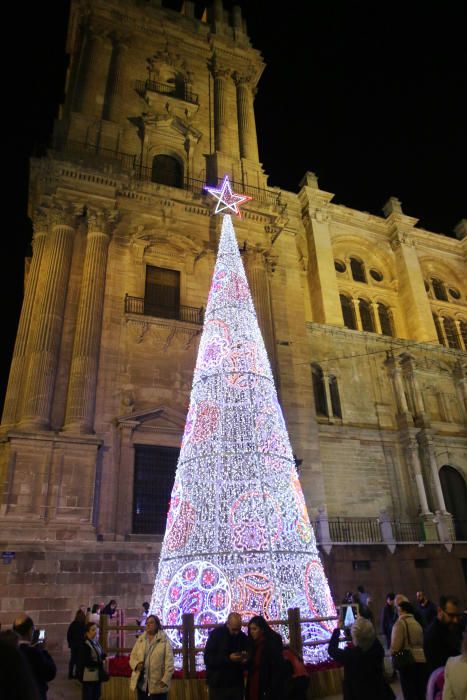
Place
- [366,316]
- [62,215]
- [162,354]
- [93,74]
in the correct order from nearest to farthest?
[162,354] < [62,215] < [93,74] < [366,316]

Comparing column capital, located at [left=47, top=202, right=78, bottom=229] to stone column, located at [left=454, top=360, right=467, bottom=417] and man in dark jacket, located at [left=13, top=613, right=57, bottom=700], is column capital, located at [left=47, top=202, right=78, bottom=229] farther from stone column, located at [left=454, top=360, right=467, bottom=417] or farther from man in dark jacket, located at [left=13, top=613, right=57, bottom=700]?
stone column, located at [left=454, top=360, right=467, bottom=417]

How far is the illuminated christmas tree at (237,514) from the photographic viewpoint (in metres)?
7.62

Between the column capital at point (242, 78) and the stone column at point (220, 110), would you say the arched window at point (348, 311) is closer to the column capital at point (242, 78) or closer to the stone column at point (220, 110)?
the stone column at point (220, 110)

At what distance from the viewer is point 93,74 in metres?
21.8

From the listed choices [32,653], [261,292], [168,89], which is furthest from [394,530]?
[168,89]

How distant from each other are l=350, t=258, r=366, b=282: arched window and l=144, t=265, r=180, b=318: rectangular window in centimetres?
1516

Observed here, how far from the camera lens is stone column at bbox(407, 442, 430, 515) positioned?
20756mm

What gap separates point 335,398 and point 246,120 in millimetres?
13883

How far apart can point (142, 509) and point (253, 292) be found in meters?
8.90

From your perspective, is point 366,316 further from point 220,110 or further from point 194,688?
point 194,688

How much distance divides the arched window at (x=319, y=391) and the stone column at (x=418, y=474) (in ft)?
13.4

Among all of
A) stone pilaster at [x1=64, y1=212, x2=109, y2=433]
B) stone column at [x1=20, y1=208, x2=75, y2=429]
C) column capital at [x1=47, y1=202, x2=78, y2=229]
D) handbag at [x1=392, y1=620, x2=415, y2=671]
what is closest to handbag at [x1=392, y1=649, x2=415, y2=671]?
handbag at [x1=392, y1=620, x2=415, y2=671]

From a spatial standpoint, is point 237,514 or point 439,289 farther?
point 439,289

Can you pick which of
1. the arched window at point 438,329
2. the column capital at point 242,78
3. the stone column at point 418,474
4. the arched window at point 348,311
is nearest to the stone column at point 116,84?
the column capital at point 242,78
